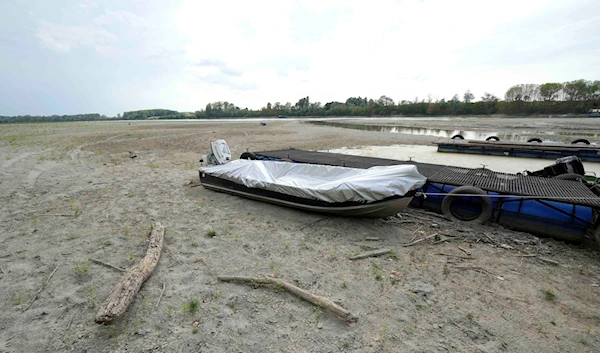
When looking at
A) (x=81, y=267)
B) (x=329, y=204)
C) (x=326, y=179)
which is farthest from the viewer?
(x=326, y=179)

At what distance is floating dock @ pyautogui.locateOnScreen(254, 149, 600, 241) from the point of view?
543 cm

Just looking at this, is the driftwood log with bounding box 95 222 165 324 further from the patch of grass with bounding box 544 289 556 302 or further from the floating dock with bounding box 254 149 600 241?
the floating dock with bounding box 254 149 600 241

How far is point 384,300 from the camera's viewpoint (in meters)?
3.93

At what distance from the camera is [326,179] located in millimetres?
7891

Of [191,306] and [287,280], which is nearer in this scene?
[191,306]

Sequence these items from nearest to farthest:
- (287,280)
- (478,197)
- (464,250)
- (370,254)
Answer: (287,280) → (370,254) → (464,250) → (478,197)

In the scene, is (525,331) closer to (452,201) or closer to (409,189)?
(409,189)

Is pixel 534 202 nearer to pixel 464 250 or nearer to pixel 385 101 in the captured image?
pixel 464 250

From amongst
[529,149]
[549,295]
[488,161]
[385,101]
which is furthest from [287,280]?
[385,101]

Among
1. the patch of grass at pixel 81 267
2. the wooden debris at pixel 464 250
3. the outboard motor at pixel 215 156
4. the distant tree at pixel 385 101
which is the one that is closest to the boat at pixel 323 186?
the outboard motor at pixel 215 156

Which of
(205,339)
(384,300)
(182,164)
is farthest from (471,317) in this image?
(182,164)

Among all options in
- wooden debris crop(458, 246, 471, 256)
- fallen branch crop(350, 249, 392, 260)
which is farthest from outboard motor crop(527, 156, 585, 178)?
fallen branch crop(350, 249, 392, 260)

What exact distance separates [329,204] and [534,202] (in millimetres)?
4678

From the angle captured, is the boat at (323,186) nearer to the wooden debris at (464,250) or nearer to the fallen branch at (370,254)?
the fallen branch at (370,254)
